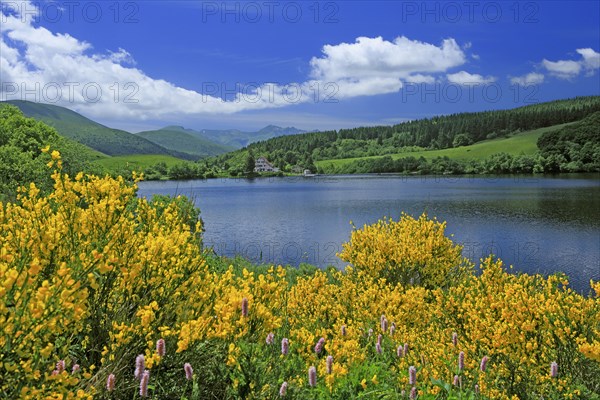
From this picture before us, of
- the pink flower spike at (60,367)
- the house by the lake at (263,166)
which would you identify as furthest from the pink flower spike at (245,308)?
the house by the lake at (263,166)

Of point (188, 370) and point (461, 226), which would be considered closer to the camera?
point (188, 370)

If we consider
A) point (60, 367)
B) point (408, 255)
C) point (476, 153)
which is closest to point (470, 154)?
point (476, 153)

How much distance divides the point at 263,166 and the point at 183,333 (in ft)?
581

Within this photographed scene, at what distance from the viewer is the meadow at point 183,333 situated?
9.42ft

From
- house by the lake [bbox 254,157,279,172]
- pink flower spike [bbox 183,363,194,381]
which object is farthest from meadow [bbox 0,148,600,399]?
house by the lake [bbox 254,157,279,172]

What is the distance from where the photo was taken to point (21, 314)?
8.52 ft

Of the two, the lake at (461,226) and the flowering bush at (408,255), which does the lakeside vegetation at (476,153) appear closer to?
the lake at (461,226)

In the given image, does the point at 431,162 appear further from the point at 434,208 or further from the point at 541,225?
the point at 541,225

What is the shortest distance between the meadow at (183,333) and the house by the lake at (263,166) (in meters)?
171

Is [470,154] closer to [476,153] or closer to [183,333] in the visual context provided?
[476,153]

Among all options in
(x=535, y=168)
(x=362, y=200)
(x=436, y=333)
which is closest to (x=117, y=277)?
(x=436, y=333)

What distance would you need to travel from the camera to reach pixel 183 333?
3434mm

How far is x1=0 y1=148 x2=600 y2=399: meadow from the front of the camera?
2871mm

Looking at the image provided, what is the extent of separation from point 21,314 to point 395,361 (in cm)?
449
